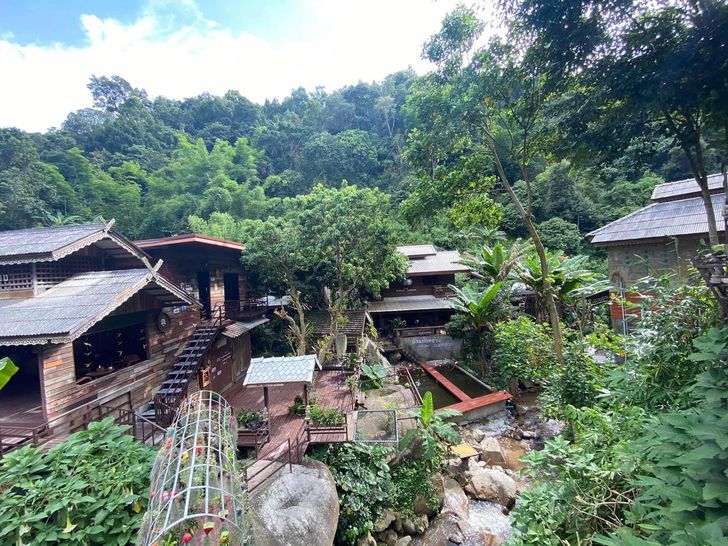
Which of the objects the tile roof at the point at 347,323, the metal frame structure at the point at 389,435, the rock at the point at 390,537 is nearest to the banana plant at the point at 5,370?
the metal frame structure at the point at 389,435

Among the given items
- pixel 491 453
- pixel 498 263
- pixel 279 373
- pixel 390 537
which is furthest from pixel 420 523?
pixel 498 263

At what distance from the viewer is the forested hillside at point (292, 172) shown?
34.9 ft

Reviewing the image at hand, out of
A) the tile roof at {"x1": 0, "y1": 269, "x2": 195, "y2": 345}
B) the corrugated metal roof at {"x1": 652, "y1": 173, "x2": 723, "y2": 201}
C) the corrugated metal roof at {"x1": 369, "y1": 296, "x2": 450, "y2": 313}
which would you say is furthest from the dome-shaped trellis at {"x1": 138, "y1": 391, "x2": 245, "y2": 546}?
the corrugated metal roof at {"x1": 652, "y1": 173, "x2": 723, "y2": 201}

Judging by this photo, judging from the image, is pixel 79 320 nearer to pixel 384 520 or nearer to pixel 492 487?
pixel 384 520

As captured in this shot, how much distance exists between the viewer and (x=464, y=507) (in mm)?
8234

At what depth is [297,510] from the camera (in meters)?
5.64

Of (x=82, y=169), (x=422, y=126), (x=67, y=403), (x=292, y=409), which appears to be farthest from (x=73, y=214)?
(x=422, y=126)

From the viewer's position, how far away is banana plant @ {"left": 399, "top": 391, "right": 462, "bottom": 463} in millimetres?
8391

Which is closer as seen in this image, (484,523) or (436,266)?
(484,523)

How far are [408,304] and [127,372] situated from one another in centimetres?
1463

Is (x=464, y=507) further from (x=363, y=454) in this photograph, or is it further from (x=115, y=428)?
(x=115, y=428)

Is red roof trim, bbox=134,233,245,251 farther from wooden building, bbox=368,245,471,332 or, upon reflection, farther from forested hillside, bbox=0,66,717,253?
wooden building, bbox=368,245,471,332

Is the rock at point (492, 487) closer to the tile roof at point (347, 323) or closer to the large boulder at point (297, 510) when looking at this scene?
the large boulder at point (297, 510)

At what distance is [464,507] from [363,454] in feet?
10.1
